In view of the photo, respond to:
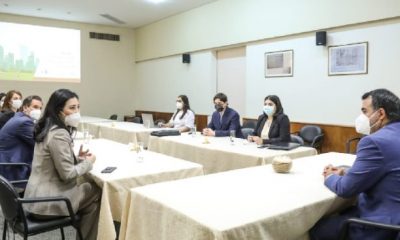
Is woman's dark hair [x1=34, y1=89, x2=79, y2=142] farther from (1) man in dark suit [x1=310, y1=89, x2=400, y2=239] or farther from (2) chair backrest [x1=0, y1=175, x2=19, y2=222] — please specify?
(1) man in dark suit [x1=310, y1=89, x2=400, y2=239]

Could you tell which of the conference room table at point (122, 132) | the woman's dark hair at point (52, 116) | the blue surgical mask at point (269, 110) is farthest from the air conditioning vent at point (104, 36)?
the woman's dark hair at point (52, 116)

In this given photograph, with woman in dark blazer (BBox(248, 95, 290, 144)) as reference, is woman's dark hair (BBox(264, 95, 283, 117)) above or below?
above

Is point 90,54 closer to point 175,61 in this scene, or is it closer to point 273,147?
point 175,61

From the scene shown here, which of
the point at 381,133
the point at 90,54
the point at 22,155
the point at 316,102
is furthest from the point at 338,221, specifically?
the point at 90,54

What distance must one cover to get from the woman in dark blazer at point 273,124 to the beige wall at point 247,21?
181 cm

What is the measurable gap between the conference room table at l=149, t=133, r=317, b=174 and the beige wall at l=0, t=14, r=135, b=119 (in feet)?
17.0

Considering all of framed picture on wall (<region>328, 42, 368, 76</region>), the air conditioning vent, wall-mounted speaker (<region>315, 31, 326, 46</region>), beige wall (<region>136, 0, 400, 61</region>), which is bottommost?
framed picture on wall (<region>328, 42, 368, 76</region>)

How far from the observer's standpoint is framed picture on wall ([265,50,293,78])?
5543 mm

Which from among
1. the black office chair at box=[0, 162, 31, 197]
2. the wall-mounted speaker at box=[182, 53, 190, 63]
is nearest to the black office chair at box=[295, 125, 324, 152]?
the wall-mounted speaker at box=[182, 53, 190, 63]

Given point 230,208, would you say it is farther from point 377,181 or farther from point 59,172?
point 59,172

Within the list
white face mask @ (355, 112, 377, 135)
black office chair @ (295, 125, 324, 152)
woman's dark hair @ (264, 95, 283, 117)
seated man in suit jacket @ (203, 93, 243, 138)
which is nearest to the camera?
white face mask @ (355, 112, 377, 135)

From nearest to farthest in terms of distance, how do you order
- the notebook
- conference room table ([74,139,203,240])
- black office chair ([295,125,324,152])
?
conference room table ([74,139,203,240]), the notebook, black office chair ([295,125,324,152])

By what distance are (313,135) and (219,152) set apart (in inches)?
89.5

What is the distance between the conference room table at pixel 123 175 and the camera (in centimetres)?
210
